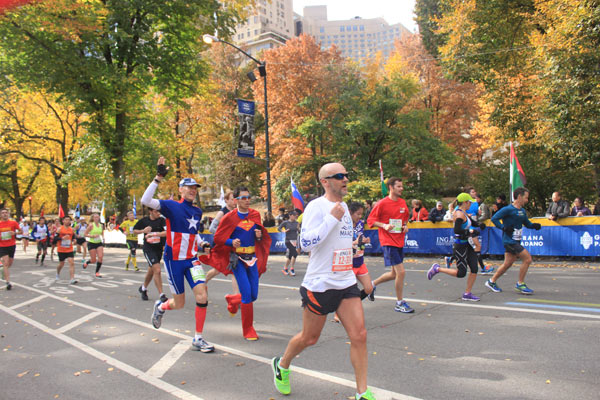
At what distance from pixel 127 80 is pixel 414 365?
1842cm

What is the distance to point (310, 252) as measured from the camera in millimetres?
3867

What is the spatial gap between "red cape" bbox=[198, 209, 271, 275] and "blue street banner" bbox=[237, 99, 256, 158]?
1162 cm

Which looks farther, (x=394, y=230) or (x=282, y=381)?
(x=394, y=230)

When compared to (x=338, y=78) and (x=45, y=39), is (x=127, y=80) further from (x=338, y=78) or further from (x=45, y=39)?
(x=338, y=78)

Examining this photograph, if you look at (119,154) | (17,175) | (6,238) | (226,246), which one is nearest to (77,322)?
(226,246)

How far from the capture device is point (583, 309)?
656 centimetres

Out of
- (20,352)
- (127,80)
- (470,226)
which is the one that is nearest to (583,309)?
(470,226)

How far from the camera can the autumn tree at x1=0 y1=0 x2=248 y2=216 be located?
17.3 metres

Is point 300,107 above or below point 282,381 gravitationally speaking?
above

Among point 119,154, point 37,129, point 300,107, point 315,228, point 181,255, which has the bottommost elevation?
point 181,255

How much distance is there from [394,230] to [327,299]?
12.5 feet

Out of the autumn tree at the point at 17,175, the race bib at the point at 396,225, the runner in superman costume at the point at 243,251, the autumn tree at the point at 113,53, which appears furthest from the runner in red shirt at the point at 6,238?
the autumn tree at the point at 17,175

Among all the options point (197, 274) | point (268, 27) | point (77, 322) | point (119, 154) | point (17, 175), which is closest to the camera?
point (197, 274)

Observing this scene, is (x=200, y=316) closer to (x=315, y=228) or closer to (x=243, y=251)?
(x=243, y=251)
